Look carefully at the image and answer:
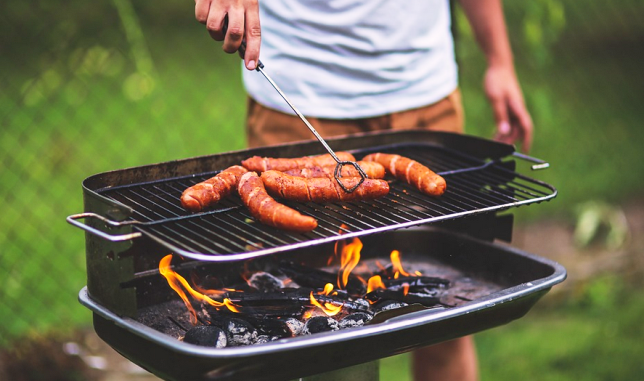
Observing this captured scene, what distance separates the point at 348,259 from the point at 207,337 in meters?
0.75

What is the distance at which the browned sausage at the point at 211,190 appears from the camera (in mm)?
2223

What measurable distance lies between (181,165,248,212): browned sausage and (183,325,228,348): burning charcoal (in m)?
0.36

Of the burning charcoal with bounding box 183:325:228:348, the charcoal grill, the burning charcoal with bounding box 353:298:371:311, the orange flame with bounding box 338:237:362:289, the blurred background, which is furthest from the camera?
the blurred background

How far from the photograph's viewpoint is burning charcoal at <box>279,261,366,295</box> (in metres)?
2.60

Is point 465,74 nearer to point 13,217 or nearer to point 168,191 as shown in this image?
point 13,217

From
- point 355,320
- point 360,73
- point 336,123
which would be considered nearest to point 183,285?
point 355,320

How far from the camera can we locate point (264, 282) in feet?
8.64

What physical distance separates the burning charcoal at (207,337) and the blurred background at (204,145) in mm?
2305

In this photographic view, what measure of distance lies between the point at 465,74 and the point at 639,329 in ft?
9.25

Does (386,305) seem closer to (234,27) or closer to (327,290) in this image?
(327,290)

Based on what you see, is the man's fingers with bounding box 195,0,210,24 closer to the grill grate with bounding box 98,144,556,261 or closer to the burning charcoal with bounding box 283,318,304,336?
the grill grate with bounding box 98,144,556,261

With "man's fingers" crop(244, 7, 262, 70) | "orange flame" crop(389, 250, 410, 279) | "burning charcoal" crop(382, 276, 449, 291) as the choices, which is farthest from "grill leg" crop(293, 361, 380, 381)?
"man's fingers" crop(244, 7, 262, 70)

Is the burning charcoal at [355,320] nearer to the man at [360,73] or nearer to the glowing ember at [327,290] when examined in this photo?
the glowing ember at [327,290]

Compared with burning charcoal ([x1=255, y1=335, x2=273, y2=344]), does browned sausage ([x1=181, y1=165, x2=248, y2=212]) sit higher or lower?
higher
